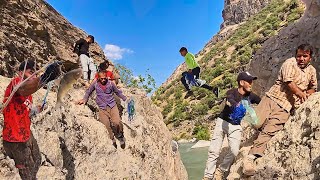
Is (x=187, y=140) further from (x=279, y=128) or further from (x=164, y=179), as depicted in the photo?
(x=279, y=128)

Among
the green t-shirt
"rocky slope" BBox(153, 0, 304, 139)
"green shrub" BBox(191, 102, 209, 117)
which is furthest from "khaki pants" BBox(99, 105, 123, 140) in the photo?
"green shrub" BBox(191, 102, 209, 117)

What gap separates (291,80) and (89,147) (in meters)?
3.99

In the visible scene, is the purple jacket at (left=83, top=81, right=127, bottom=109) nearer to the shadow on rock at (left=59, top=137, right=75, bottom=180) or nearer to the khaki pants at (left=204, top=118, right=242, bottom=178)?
the shadow on rock at (left=59, top=137, right=75, bottom=180)

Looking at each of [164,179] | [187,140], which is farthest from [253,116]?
[187,140]

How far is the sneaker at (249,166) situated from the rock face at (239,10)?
100 metres

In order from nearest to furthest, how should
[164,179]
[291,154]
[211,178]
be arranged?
1. [291,154]
2. [211,178]
3. [164,179]

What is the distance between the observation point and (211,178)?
19.3ft

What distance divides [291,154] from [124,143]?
4119 millimetres

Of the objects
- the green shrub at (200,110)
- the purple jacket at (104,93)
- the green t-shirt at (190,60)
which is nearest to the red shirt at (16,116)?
the purple jacket at (104,93)

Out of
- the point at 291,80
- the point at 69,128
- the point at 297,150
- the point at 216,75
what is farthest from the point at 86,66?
the point at 216,75

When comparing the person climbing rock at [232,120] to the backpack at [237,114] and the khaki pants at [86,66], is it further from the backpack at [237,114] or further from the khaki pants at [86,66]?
the khaki pants at [86,66]

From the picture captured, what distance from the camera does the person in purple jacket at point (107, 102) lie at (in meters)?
7.12

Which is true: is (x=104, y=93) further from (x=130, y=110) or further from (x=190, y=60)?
(x=190, y=60)

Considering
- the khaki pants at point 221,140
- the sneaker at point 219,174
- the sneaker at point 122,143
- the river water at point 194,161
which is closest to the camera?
the khaki pants at point 221,140
